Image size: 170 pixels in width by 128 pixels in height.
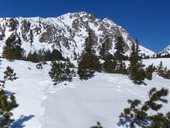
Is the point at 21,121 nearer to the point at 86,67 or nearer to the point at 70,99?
the point at 70,99

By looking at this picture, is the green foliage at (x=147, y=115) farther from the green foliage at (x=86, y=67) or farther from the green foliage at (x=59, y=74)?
the green foliage at (x=86, y=67)

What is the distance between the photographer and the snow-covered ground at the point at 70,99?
2161 cm

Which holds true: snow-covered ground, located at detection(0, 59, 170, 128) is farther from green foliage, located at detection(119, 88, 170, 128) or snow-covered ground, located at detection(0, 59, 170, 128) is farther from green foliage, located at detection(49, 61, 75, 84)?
green foliage, located at detection(119, 88, 170, 128)

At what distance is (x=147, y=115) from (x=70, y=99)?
32.2 feet

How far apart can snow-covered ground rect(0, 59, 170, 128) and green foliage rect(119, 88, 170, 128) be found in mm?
1181

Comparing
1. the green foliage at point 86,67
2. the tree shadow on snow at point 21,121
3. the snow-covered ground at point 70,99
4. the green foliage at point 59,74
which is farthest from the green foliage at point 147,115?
the green foliage at point 86,67

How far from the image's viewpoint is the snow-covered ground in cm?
2161

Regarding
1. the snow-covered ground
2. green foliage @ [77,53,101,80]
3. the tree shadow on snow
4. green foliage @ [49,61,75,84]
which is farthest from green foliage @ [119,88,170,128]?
green foliage @ [77,53,101,80]

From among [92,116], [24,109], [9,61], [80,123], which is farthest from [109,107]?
[9,61]

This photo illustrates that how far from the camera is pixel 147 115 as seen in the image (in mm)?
18859

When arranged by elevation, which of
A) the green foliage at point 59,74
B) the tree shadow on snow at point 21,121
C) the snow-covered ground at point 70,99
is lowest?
the tree shadow on snow at point 21,121

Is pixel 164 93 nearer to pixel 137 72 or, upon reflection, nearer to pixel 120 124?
pixel 120 124

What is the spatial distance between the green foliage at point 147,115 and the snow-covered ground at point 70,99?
118cm

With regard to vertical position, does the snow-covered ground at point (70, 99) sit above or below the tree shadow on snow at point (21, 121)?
above
